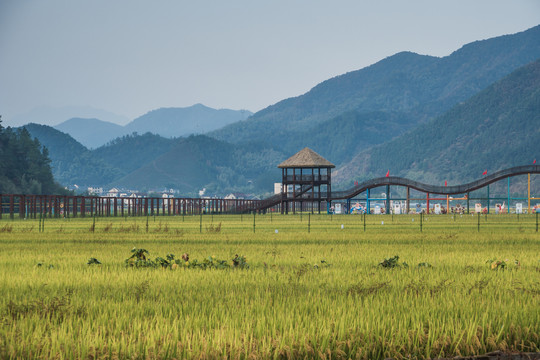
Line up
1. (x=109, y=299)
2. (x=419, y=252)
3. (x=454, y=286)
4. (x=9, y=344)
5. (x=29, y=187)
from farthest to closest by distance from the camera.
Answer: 1. (x=29, y=187)
2. (x=419, y=252)
3. (x=454, y=286)
4. (x=109, y=299)
5. (x=9, y=344)

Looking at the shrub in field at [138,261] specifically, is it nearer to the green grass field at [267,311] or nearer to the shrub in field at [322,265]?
the green grass field at [267,311]

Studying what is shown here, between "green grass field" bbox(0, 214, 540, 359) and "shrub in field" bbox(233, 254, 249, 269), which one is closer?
"green grass field" bbox(0, 214, 540, 359)

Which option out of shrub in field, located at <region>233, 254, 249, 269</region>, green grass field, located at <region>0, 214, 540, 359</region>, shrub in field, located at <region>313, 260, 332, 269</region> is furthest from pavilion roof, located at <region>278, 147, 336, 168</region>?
green grass field, located at <region>0, 214, 540, 359</region>

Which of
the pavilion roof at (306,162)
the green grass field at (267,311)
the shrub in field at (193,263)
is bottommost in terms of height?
the green grass field at (267,311)

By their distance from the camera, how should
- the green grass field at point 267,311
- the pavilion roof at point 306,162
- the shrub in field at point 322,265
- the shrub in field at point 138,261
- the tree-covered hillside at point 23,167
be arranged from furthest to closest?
1. the tree-covered hillside at point 23,167
2. the pavilion roof at point 306,162
3. the shrub in field at point 138,261
4. the shrub in field at point 322,265
5. the green grass field at point 267,311

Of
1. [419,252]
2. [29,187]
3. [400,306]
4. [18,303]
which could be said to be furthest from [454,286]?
[29,187]

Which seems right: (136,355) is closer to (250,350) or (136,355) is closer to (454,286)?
(250,350)

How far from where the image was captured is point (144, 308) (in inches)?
407

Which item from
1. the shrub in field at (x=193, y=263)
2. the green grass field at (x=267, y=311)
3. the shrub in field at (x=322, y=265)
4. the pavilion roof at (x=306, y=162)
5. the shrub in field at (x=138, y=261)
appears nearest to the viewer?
the green grass field at (x=267, y=311)

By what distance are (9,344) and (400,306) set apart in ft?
17.7

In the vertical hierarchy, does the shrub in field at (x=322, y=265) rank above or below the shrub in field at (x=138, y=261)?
below

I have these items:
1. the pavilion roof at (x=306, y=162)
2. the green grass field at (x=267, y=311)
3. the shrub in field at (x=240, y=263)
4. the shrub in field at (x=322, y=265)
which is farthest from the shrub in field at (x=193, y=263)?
the pavilion roof at (x=306, y=162)

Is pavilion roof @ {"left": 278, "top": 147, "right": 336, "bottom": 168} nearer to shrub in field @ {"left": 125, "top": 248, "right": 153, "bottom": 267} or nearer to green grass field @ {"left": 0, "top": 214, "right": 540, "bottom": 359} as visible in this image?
shrub in field @ {"left": 125, "top": 248, "right": 153, "bottom": 267}

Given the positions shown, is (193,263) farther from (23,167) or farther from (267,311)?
(23,167)
